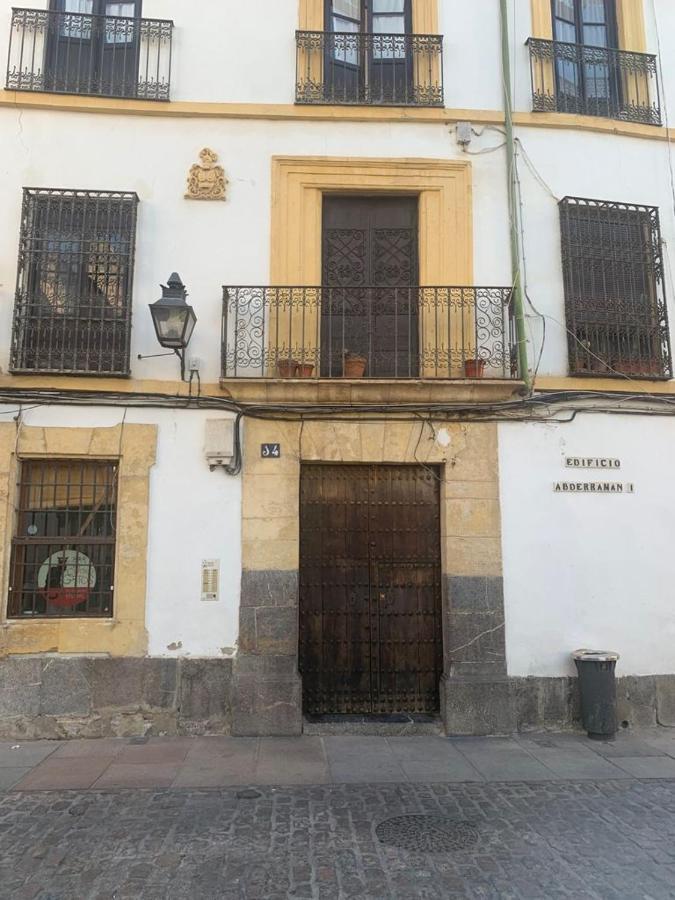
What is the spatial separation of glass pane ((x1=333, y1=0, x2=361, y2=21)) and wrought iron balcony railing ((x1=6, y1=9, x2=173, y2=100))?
2024 millimetres

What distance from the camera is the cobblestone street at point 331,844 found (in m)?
3.64

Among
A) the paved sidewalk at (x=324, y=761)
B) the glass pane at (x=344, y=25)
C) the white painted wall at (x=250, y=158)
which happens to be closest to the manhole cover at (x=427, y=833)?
the paved sidewalk at (x=324, y=761)

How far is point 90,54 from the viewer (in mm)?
7559

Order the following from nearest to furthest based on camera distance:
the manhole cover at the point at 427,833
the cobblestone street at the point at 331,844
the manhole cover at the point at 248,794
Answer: the cobblestone street at the point at 331,844 → the manhole cover at the point at 427,833 → the manhole cover at the point at 248,794

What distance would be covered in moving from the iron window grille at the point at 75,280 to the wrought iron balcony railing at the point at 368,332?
120 cm

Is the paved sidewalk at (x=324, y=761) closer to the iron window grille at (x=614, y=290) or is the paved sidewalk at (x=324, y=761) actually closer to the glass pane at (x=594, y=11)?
the iron window grille at (x=614, y=290)

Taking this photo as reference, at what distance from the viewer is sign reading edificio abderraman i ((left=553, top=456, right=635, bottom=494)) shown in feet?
22.8

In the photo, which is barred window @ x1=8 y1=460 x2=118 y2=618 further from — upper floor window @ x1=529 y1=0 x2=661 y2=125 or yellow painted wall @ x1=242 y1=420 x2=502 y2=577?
upper floor window @ x1=529 y1=0 x2=661 y2=125

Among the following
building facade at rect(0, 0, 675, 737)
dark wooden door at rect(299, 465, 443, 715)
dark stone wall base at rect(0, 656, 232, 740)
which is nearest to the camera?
dark stone wall base at rect(0, 656, 232, 740)

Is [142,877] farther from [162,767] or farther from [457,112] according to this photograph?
[457,112]

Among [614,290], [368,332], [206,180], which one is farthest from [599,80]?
[206,180]

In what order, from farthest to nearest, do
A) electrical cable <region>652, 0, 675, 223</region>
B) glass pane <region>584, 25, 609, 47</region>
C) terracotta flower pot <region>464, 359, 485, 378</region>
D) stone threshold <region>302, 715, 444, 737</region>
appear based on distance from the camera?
glass pane <region>584, 25, 609, 47</region>
electrical cable <region>652, 0, 675, 223</region>
terracotta flower pot <region>464, 359, 485, 378</region>
stone threshold <region>302, 715, 444, 737</region>

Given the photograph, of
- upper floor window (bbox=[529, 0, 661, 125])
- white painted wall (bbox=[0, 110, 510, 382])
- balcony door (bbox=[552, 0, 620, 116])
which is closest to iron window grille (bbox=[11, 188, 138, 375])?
white painted wall (bbox=[0, 110, 510, 382])

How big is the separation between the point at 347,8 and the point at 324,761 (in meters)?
8.40
